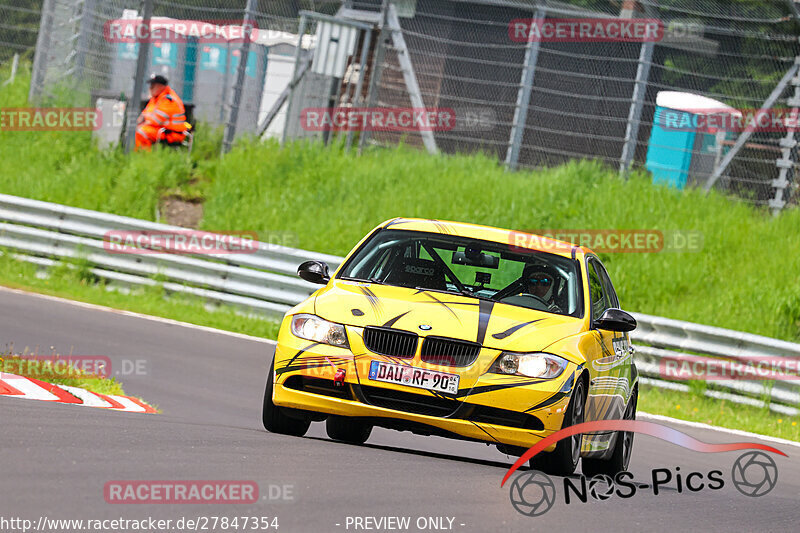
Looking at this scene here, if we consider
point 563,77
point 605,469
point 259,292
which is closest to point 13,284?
point 259,292

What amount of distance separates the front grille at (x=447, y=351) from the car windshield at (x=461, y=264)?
3.25ft

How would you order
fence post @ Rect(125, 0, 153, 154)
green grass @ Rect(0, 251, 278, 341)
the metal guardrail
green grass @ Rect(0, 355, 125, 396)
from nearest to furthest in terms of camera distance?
green grass @ Rect(0, 355, 125, 396), the metal guardrail, green grass @ Rect(0, 251, 278, 341), fence post @ Rect(125, 0, 153, 154)

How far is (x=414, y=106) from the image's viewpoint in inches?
865

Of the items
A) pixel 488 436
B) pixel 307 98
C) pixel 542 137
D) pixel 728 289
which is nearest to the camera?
pixel 488 436

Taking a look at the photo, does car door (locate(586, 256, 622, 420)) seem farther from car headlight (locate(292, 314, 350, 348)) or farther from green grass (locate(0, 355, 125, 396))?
green grass (locate(0, 355, 125, 396))

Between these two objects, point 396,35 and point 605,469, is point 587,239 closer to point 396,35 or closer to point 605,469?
point 396,35

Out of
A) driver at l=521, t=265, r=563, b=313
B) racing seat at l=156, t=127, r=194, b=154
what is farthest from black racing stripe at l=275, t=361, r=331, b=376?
racing seat at l=156, t=127, r=194, b=154

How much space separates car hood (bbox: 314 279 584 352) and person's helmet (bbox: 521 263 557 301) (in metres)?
0.61

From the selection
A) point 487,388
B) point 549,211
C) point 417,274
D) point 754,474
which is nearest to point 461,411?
point 487,388

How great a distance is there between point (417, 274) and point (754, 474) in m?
3.63

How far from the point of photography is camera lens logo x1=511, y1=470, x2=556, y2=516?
22.2ft

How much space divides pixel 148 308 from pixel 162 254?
1105 millimetres

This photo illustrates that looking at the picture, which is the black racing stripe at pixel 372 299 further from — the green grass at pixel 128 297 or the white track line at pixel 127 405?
the green grass at pixel 128 297

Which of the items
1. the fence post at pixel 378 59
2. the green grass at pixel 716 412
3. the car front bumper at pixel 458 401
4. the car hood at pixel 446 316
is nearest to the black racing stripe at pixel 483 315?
the car hood at pixel 446 316
